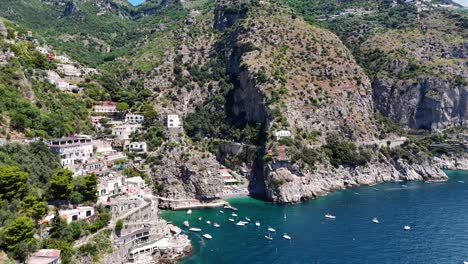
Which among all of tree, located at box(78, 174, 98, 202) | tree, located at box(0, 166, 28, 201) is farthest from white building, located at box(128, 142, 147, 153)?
tree, located at box(0, 166, 28, 201)

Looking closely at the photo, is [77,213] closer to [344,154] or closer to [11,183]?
[11,183]

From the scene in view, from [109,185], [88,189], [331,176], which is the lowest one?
[331,176]

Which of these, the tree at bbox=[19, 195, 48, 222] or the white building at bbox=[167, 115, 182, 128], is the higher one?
the white building at bbox=[167, 115, 182, 128]

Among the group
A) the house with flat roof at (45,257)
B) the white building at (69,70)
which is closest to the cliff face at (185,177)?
the white building at (69,70)

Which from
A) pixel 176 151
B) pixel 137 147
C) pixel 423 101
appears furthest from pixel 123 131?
pixel 423 101

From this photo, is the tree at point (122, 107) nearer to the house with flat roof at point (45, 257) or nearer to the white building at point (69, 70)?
the white building at point (69, 70)

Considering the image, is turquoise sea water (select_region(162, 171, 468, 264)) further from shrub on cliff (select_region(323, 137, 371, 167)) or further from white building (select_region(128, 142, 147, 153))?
white building (select_region(128, 142, 147, 153))
